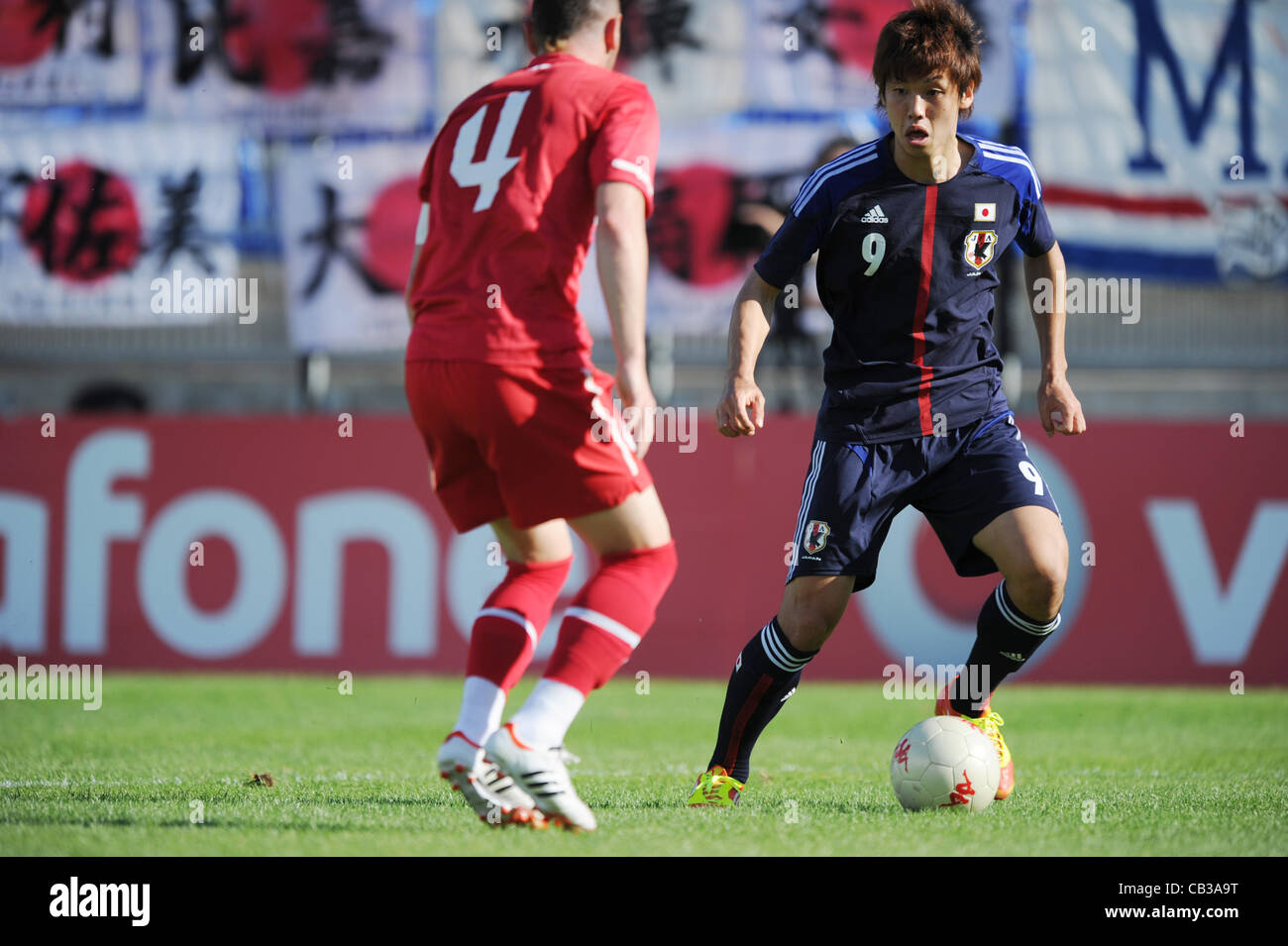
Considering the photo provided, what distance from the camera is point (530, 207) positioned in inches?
154

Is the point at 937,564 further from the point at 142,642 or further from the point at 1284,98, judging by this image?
the point at 142,642

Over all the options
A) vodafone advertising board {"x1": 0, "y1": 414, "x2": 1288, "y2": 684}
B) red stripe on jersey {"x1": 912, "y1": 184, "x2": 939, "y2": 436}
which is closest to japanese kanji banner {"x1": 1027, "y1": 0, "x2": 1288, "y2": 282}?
vodafone advertising board {"x1": 0, "y1": 414, "x2": 1288, "y2": 684}

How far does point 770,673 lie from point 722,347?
6045mm

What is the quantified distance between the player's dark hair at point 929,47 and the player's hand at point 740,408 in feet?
3.33

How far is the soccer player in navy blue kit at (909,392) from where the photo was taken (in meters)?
4.66

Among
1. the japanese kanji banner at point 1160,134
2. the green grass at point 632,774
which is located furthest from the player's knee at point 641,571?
the japanese kanji banner at point 1160,134

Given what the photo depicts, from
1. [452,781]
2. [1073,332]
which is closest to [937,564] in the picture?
[1073,332]

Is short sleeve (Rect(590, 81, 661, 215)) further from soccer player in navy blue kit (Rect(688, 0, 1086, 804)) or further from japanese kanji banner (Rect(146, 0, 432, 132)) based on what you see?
japanese kanji banner (Rect(146, 0, 432, 132))

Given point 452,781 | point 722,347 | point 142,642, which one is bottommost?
point 142,642

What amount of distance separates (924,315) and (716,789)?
1586 millimetres

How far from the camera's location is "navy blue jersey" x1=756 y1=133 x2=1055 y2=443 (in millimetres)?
4773
